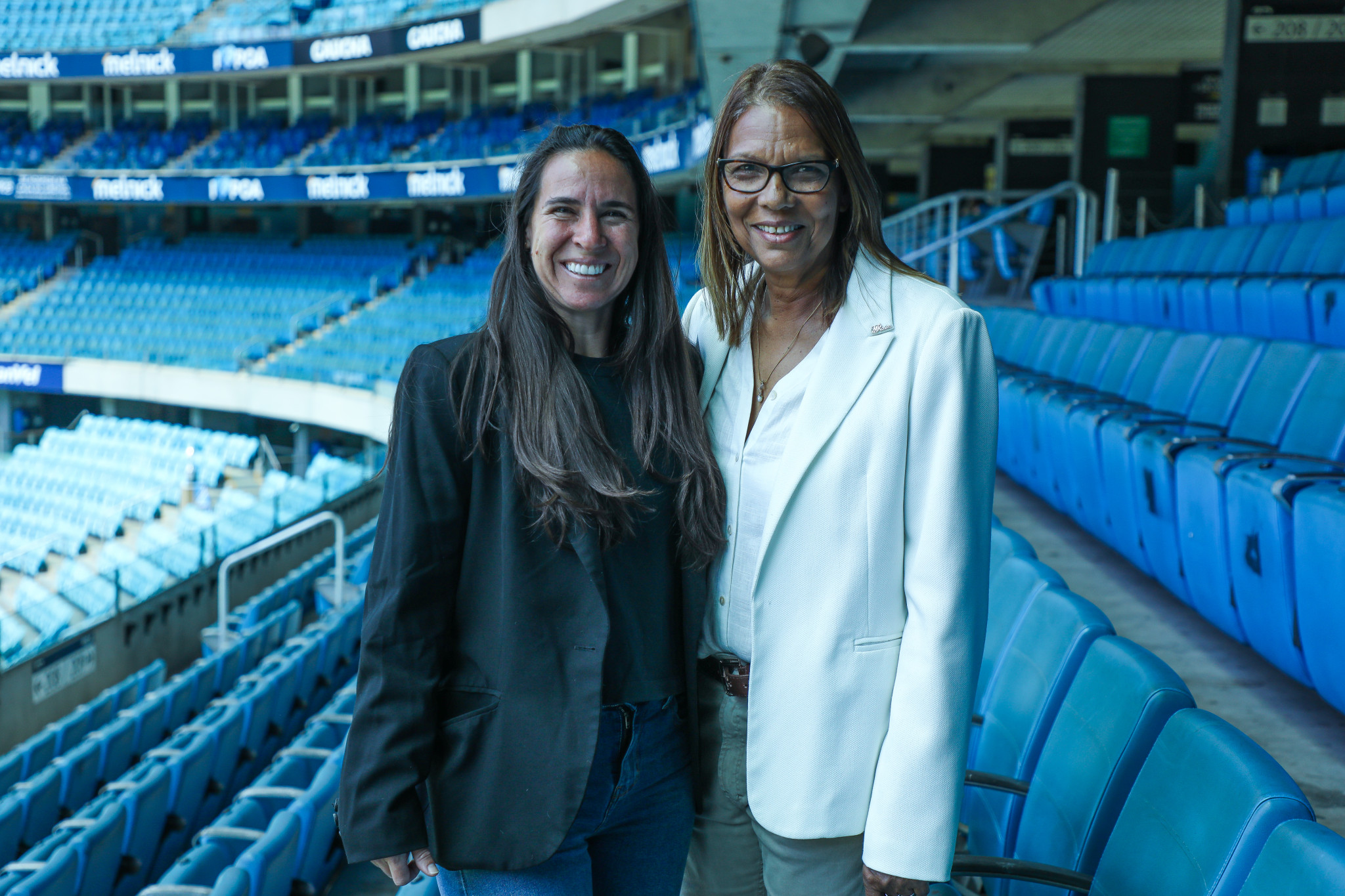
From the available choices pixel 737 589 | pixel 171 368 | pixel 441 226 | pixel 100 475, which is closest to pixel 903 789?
pixel 737 589

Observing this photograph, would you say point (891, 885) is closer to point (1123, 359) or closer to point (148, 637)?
point (1123, 359)

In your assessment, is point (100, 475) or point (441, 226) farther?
point (441, 226)

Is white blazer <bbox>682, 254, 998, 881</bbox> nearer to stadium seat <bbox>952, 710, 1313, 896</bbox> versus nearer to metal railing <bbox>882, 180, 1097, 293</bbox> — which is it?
stadium seat <bbox>952, 710, 1313, 896</bbox>

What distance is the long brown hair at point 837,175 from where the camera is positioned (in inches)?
45.7

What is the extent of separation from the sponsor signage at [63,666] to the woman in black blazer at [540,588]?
608 centimetres

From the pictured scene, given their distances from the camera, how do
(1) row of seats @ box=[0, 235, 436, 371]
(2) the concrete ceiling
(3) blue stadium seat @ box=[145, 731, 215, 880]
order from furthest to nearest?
(1) row of seats @ box=[0, 235, 436, 371] < (2) the concrete ceiling < (3) blue stadium seat @ box=[145, 731, 215, 880]

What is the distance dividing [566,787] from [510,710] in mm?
101

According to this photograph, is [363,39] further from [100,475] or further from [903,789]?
[903,789]

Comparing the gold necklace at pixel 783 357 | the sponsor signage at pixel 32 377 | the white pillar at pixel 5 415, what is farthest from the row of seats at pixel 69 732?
the white pillar at pixel 5 415

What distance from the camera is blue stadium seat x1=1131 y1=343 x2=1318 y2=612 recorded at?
269 cm

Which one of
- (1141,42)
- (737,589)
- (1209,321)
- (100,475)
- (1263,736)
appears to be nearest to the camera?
(737,589)

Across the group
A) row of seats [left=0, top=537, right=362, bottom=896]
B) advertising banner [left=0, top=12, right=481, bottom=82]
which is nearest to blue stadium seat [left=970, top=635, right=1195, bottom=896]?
row of seats [left=0, top=537, right=362, bottom=896]

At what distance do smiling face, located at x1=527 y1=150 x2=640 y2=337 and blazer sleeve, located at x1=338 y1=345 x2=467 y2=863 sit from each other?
181mm

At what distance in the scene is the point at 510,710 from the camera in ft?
3.73
